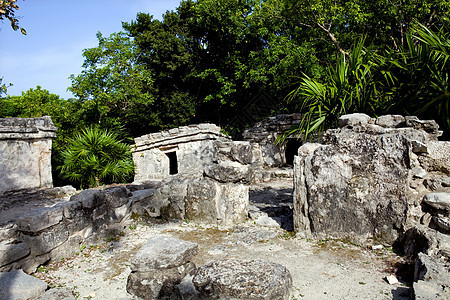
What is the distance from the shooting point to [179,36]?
1523 centimetres

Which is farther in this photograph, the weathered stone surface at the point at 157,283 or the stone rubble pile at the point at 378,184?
the stone rubble pile at the point at 378,184

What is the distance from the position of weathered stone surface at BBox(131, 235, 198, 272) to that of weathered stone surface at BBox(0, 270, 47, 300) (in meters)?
0.81

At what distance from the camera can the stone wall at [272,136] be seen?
39.3ft

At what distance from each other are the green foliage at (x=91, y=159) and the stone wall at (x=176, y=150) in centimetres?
107

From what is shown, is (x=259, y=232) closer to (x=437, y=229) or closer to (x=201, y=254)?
(x=201, y=254)

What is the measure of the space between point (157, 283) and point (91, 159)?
6577 millimetres

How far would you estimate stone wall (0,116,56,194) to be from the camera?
6.11 meters

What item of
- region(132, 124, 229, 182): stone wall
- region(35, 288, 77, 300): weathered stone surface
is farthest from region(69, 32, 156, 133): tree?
region(35, 288, 77, 300): weathered stone surface

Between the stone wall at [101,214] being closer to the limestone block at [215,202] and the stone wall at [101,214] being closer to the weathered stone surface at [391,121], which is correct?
the limestone block at [215,202]

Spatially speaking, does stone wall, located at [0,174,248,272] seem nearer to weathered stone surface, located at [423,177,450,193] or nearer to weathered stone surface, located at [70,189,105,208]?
weathered stone surface, located at [70,189,105,208]

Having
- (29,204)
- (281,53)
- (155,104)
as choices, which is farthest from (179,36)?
(29,204)

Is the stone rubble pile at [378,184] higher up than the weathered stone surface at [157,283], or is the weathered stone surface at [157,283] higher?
the stone rubble pile at [378,184]

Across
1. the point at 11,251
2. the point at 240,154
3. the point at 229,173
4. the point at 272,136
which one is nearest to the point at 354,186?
the point at 229,173

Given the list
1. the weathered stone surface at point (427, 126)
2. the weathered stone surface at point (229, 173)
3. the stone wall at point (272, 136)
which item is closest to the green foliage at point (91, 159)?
the weathered stone surface at point (229, 173)
